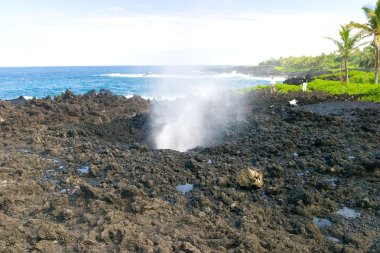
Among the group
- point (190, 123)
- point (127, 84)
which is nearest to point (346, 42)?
point (190, 123)

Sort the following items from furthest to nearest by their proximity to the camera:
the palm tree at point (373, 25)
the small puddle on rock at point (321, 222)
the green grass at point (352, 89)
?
the palm tree at point (373, 25) < the green grass at point (352, 89) < the small puddle on rock at point (321, 222)

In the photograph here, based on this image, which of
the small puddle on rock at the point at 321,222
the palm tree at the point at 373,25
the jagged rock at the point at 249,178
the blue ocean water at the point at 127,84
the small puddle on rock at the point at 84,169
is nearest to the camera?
the small puddle on rock at the point at 321,222

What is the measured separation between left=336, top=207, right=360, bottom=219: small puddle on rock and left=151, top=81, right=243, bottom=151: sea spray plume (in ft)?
20.5

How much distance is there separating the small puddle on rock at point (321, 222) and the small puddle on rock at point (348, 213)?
50cm

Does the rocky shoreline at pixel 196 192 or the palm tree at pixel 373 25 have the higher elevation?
the palm tree at pixel 373 25

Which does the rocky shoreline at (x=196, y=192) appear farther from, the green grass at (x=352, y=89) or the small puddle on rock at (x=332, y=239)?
the green grass at (x=352, y=89)

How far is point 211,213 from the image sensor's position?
24.9ft

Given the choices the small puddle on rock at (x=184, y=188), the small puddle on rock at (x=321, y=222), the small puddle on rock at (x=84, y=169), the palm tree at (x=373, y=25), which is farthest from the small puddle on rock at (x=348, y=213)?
the palm tree at (x=373, y=25)

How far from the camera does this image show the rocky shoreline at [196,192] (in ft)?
20.8

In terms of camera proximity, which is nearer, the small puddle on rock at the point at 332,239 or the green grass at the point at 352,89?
the small puddle on rock at the point at 332,239

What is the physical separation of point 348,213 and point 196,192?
10.6ft

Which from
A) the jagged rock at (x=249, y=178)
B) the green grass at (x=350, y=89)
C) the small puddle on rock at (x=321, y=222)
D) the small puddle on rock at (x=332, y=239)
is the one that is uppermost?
the green grass at (x=350, y=89)

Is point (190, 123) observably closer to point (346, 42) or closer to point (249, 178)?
point (249, 178)

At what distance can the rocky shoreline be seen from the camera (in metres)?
6.34
